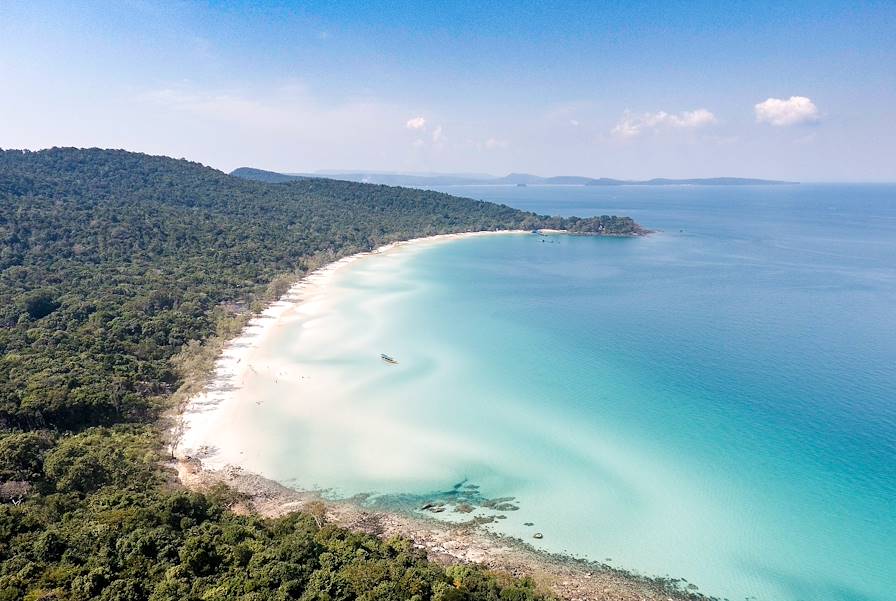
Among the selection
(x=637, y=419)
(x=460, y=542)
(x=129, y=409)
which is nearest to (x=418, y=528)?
(x=460, y=542)

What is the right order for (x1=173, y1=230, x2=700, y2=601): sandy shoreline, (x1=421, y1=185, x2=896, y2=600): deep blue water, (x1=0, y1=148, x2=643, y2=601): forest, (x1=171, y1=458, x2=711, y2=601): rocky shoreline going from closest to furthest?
(x1=0, y1=148, x2=643, y2=601): forest, (x1=171, y1=458, x2=711, y2=601): rocky shoreline, (x1=173, y1=230, x2=700, y2=601): sandy shoreline, (x1=421, y1=185, x2=896, y2=600): deep blue water

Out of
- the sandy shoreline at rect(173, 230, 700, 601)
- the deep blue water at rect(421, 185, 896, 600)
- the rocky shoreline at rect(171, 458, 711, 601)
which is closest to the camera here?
the rocky shoreline at rect(171, 458, 711, 601)

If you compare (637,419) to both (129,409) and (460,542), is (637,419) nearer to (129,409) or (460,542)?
(460,542)

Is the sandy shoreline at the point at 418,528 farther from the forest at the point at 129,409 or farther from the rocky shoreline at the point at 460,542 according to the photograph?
the forest at the point at 129,409

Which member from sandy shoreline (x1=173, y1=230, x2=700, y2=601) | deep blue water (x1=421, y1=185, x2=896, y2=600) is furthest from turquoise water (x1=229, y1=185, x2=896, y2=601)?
sandy shoreline (x1=173, y1=230, x2=700, y2=601)

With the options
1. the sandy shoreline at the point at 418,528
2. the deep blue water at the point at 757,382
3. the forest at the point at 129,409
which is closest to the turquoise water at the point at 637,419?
the deep blue water at the point at 757,382

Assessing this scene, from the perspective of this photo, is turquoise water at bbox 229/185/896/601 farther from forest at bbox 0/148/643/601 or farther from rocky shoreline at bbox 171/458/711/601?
forest at bbox 0/148/643/601
